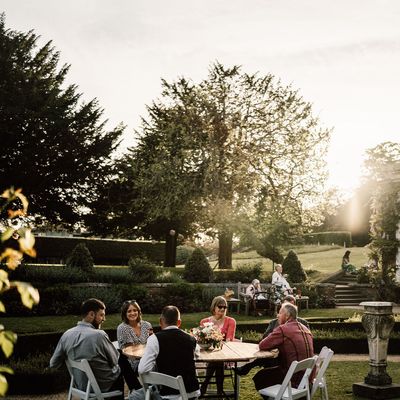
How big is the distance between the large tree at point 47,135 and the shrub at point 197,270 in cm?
771

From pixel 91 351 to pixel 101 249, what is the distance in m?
34.5

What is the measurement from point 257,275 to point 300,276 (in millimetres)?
2141

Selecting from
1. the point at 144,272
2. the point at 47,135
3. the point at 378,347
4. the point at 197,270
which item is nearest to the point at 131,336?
the point at 378,347

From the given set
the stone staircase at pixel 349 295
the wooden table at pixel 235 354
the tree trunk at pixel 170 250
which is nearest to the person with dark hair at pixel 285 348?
the wooden table at pixel 235 354

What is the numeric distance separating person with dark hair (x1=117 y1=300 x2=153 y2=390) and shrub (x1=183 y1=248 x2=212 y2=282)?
53.0 ft

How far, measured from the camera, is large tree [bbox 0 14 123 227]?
26.8m

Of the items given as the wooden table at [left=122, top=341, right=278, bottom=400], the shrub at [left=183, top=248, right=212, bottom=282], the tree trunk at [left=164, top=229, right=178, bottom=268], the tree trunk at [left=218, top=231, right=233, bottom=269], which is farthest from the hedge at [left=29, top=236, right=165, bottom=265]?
the wooden table at [left=122, top=341, right=278, bottom=400]

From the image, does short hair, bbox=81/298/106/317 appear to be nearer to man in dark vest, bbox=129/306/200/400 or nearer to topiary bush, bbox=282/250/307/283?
man in dark vest, bbox=129/306/200/400

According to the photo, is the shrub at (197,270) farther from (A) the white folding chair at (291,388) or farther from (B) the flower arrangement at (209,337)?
(A) the white folding chair at (291,388)

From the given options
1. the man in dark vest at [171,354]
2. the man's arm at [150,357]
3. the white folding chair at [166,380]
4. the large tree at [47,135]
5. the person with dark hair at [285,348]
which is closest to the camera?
the white folding chair at [166,380]

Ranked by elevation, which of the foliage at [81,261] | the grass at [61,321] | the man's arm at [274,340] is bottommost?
the grass at [61,321]

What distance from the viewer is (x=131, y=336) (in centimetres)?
852

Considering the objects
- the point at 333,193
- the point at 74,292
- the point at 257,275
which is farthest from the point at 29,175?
the point at 333,193

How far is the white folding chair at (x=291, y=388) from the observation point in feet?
22.3
